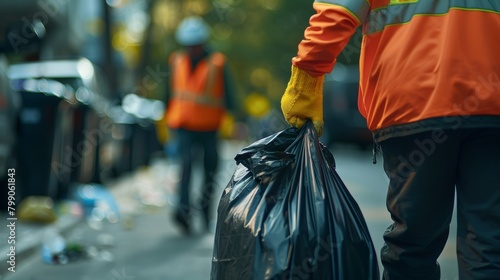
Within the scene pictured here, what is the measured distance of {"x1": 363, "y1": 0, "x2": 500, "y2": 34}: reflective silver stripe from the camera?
3266mm

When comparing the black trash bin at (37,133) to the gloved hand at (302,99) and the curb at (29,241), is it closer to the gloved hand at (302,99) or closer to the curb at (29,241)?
the curb at (29,241)

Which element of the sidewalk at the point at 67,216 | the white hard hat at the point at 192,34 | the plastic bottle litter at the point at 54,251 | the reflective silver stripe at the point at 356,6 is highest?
the white hard hat at the point at 192,34

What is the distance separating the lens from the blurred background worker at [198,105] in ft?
28.1

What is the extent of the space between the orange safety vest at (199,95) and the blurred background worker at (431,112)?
508 cm

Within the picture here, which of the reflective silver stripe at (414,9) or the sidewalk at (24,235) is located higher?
the reflective silver stripe at (414,9)

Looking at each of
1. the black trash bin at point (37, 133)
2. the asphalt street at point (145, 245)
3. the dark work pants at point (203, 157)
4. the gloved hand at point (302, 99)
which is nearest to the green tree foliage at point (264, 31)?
the asphalt street at point (145, 245)

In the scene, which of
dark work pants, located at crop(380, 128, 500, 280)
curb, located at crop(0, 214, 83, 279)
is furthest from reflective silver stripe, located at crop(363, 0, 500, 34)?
curb, located at crop(0, 214, 83, 279)

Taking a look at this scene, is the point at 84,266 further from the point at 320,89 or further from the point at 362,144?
the point at 362,144

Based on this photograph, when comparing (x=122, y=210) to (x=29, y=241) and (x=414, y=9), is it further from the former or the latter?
(x=414, y=9)

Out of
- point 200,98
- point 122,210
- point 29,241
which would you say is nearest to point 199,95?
point 200,98

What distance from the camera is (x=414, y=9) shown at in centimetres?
333

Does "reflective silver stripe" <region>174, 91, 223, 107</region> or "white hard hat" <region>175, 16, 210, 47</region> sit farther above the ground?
"white hard hat" <region>175, 16, 210, 47</region>

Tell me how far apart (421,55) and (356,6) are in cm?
28

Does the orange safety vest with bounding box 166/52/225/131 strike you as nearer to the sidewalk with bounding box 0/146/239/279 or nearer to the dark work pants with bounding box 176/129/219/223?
the dark work pants with bounding box 176/129/219/223
